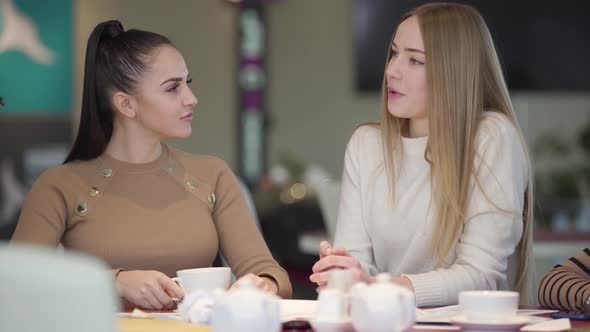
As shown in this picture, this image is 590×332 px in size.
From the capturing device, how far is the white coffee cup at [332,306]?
164 centimetres

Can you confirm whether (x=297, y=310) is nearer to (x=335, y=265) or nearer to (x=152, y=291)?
(x=335, y=265)

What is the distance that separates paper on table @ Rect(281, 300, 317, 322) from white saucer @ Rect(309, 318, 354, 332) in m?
0.20

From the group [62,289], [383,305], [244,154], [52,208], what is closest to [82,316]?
[62,289]

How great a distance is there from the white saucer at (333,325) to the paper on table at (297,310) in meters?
0.20

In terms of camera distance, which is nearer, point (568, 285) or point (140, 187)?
point (568, 285)

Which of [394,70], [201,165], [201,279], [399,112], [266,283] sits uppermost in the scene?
[394,70]

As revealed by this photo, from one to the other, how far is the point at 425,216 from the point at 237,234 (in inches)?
18.6

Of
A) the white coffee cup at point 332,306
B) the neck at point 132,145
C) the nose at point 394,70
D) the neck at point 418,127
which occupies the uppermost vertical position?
the nose at point 394,70

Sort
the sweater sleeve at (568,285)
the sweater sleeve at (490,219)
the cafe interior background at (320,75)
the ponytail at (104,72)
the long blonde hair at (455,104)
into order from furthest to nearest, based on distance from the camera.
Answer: the cafe interior background at (320,75) < the ponytail at (104,72) < the long blonde hair at (455,104) < the sweater sleeve at (490,219) < the sweater sleeve at (568,285)

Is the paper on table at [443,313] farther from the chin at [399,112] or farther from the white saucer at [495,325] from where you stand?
the chin at [399,112]

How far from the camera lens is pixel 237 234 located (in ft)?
8.26

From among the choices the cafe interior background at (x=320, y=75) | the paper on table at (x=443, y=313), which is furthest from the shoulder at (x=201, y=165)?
the cafe interior background at (x=320, y=75)

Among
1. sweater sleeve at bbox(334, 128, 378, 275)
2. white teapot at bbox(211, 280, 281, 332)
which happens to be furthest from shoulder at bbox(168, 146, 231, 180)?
white teapot at bbox(211, 280, 281, 332)

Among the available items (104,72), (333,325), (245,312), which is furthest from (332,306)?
(104,72)
